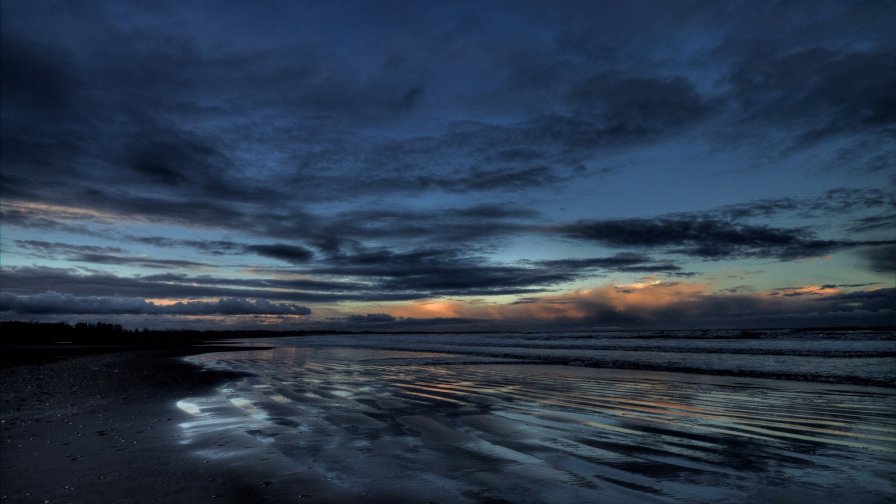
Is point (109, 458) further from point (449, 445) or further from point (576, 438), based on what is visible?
point (576, 438)

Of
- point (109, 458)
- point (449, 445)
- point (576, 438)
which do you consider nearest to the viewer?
point (109, 458)

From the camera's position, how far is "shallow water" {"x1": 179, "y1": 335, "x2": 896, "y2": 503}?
19.9 feet

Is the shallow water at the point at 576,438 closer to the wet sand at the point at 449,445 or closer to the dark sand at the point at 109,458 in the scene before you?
the wet sand at the point at 449,445

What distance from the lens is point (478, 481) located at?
6250mm

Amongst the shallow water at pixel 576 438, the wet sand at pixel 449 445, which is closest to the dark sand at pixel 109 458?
the wet sand at pixel 449 445

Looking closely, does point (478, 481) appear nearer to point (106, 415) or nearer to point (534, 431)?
point (534, 431)

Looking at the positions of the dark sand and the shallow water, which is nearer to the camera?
the dark sand

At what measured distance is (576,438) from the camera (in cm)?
886

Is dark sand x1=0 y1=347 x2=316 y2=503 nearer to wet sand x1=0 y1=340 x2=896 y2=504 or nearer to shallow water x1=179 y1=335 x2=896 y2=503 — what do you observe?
wet sand x1=0 y1=340 x2=896 y2=504

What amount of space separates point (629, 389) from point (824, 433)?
7.45 meters

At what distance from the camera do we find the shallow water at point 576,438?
19.9 feet

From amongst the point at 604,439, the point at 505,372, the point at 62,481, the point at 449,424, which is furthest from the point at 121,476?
the point at 505,372

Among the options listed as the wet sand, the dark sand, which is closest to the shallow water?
the wet sand

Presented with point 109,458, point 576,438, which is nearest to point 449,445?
point 576,438
